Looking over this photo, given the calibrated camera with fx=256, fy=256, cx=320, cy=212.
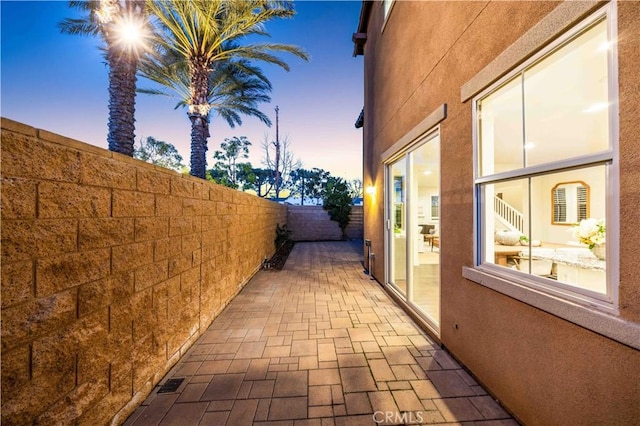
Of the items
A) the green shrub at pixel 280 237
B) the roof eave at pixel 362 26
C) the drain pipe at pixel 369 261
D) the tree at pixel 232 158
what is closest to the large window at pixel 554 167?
the drain pipe at pixel 369 261

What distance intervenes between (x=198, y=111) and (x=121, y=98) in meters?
2.78

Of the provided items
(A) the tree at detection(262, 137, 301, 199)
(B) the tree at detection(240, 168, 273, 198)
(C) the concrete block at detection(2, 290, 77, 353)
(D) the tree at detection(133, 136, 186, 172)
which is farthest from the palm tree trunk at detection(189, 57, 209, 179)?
(D) the tree at detection(133, 136, 186, 172)

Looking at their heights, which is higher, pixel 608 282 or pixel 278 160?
pixel 278 160

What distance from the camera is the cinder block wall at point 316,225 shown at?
13539mm

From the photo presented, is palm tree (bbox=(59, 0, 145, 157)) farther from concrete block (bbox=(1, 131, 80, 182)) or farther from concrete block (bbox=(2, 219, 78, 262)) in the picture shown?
concrete block (bbox=(2, 219, 78, 262))

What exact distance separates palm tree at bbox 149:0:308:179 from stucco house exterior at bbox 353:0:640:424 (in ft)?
14.6

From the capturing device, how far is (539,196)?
81.2 inches

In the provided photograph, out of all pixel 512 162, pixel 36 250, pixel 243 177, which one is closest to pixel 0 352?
pixel 36 250

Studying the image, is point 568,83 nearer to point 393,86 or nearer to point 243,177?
point 393,86

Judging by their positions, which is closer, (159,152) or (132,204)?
(132,204)

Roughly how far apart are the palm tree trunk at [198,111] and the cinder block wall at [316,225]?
6347 millimetres

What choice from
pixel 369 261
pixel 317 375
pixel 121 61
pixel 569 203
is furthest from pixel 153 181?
pixel 369 261

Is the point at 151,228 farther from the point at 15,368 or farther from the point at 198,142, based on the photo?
the point at 198,142

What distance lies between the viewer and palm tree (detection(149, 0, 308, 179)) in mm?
5895
